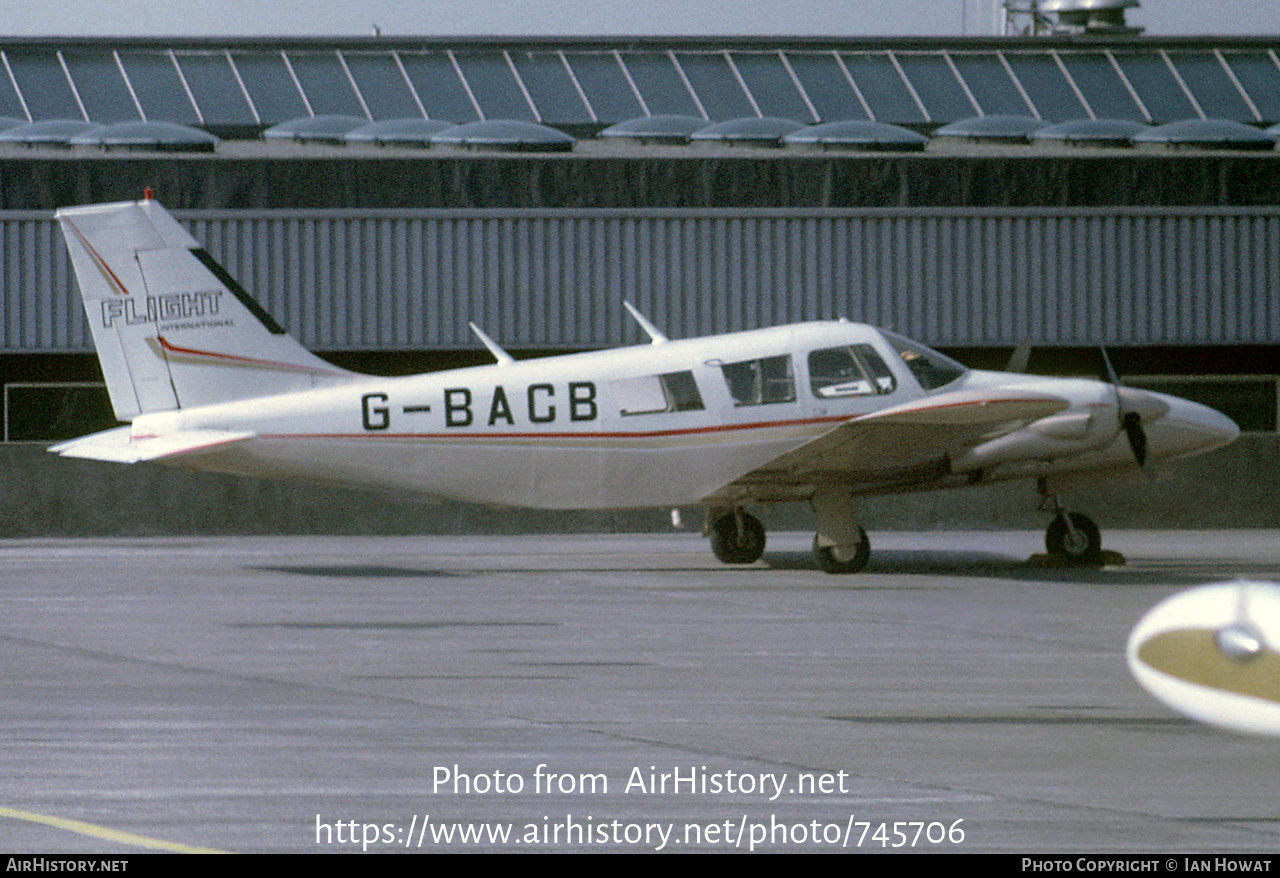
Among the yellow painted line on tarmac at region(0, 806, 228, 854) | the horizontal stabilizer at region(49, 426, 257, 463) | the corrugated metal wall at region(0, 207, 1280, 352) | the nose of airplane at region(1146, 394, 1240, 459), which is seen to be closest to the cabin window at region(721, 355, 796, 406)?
the nose of airplane at region(1146, 394, 1240, 459)

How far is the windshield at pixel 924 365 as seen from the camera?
56.0 feet

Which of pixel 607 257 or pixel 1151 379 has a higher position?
pixel 607 257

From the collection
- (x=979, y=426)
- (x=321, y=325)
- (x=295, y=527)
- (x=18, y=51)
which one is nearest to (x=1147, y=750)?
(x=979, y=426)

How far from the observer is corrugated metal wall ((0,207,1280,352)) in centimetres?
2644

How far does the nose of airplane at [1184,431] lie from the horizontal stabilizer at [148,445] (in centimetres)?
943

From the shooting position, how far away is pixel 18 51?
110 feet

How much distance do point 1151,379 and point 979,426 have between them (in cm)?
1209

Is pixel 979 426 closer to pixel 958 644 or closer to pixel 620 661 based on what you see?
pixel 958 644

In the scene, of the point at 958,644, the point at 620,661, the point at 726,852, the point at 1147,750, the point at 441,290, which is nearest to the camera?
the point at 726,852

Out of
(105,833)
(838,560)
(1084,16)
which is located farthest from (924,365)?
(1084,16)

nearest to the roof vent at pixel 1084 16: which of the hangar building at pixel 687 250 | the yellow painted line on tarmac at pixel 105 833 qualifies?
the hangar building at pixel 687 250

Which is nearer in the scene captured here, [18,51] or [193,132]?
[193,132]

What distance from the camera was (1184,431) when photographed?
1777cm

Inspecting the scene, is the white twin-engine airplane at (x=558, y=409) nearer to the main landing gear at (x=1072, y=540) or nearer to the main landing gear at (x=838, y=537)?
the main landing gear at (x=838, y=537)
